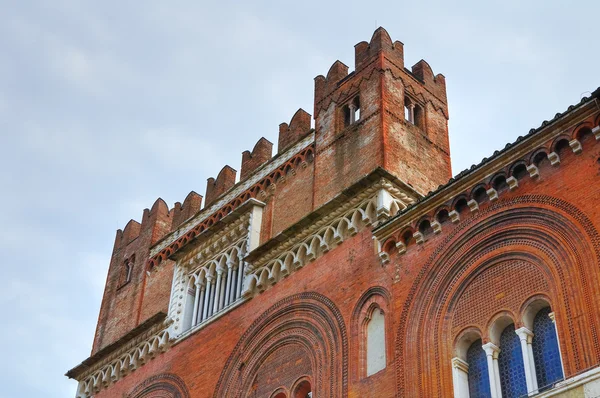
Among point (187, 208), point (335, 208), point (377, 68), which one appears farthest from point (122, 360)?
point (377, 68)

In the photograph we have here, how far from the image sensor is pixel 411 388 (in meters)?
16.3

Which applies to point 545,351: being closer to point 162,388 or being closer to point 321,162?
point 321,162

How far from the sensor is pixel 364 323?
59.7ft

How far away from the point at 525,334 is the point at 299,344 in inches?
226

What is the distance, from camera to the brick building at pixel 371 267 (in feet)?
50.8

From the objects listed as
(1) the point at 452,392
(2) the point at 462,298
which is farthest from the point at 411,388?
(2) the point at 462,298

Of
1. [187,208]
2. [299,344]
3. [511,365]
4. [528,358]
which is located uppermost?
[187,208]

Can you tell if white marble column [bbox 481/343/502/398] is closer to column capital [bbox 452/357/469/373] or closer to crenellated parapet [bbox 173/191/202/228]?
column capital [bbox 452/357/469/373]

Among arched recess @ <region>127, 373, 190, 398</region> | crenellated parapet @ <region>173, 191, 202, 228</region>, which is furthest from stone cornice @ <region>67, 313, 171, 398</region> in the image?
crenellated parapet @ <region>173, 191, 202, 228</region>

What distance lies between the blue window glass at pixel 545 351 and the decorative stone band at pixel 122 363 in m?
11.1

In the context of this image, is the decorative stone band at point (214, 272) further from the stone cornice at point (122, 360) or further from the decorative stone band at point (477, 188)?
the decorative stone band at point (477, 188)

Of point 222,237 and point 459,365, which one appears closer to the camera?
point 459,365

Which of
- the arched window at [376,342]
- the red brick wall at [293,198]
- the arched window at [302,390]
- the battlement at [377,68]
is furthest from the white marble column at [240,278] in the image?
the arched window at [376,342]

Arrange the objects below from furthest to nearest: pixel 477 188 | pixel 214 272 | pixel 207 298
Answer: pixel 214 272 < pixel 207 298 < pixel 477 188
